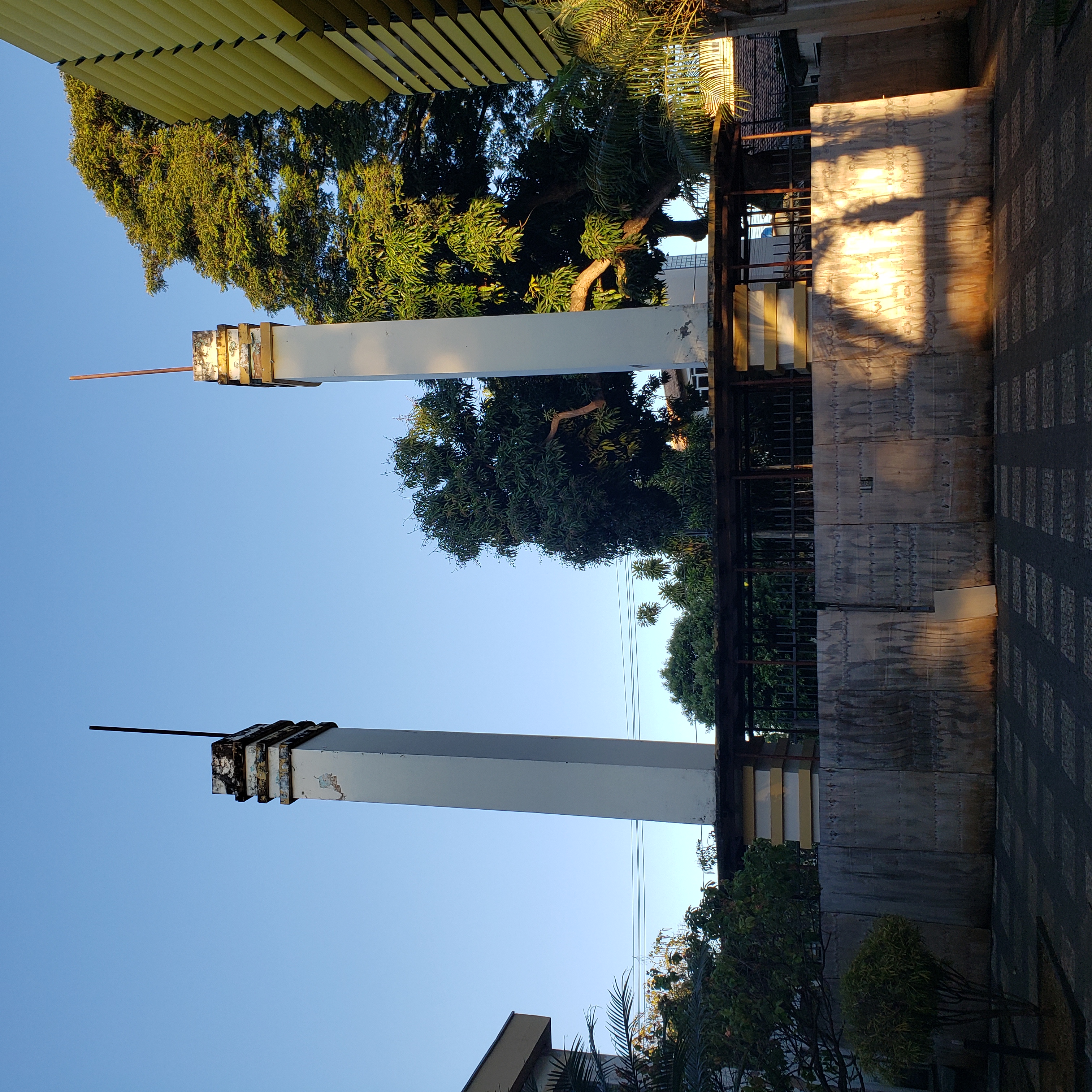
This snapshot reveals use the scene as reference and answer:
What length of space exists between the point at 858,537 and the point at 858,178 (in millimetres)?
4024

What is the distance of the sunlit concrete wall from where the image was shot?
983 centimetres

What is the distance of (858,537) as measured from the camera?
405 inches

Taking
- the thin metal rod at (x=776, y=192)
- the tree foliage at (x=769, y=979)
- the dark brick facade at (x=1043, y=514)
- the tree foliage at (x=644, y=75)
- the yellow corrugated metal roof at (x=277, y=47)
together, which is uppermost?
the yellow corrugated metal roof at (x=277, y=47)

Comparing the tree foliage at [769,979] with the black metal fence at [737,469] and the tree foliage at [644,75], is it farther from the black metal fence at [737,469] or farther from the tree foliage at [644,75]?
the tree foliage at [644,75]

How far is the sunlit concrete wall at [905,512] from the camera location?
387 inches

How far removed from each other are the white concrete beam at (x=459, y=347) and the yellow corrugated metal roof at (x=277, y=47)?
3445 mm

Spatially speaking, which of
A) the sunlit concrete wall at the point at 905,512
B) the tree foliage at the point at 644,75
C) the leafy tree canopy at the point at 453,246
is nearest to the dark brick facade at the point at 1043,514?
the sunlit concrete wall at the point at 905,512

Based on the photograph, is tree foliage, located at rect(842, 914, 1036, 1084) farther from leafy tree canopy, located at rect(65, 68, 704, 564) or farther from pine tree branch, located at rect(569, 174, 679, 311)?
leafy tree canopy, located at rect(65, 68, 704, 564)

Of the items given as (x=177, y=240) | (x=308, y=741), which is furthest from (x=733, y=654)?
(x=177, y=240)

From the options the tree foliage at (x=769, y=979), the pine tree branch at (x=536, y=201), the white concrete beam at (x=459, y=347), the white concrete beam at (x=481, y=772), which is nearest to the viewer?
the tree foliage at (x=769, y=979)

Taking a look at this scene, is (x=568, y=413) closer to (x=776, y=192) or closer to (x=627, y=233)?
(x=627, y=233)

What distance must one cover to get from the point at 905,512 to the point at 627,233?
8613 mm

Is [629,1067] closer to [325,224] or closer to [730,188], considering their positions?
[730,188]

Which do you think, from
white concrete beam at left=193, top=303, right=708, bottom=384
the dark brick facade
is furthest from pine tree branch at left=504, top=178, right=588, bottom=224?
the dark brick facade
